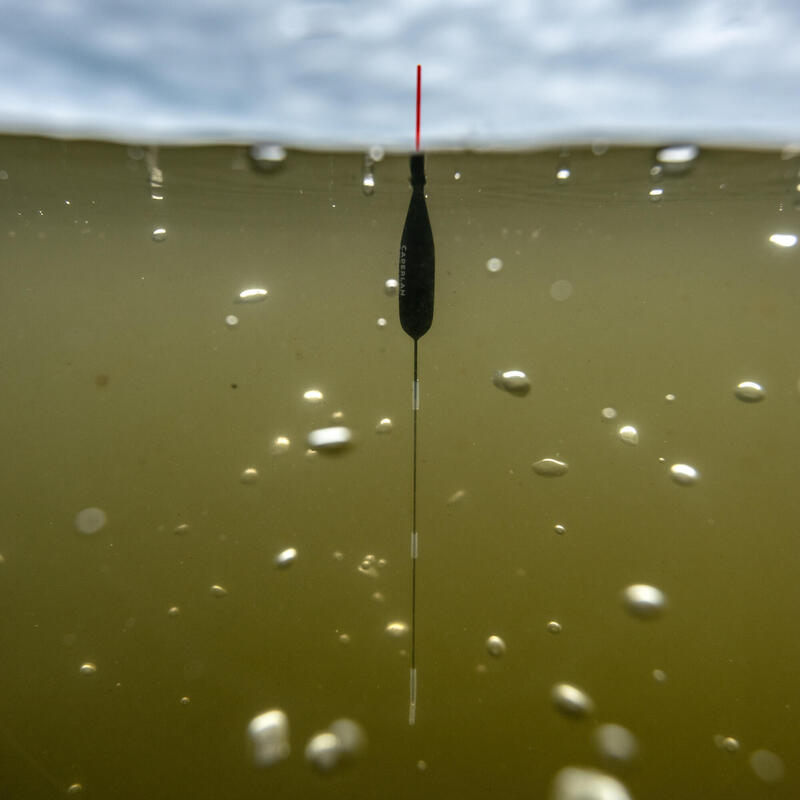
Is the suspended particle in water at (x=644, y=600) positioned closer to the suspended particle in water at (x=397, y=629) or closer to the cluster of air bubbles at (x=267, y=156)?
the suspended particle in water at (x=397, y=629)

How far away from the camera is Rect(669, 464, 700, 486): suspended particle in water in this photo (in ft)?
8.92

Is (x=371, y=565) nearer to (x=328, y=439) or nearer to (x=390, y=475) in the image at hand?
(x=390, y=475)

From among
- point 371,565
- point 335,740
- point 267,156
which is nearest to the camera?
point 267,156

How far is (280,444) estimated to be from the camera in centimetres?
287

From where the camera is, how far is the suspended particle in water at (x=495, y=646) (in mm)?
2713

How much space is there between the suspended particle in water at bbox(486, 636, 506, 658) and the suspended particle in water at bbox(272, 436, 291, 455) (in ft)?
4.66

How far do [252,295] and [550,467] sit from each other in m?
1.90

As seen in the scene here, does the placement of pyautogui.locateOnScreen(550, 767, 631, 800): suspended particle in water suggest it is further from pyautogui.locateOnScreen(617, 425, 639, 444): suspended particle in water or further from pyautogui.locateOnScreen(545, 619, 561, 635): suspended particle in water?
pyautogui.locateOnScreen(617, 425, 639, 444): suspended particle in water

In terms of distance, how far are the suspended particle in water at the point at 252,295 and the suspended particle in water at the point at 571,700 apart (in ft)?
8.27

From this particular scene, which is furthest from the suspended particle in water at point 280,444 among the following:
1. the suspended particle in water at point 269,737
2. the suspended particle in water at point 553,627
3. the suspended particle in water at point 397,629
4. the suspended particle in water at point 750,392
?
the suspended particle in water at point 750,392

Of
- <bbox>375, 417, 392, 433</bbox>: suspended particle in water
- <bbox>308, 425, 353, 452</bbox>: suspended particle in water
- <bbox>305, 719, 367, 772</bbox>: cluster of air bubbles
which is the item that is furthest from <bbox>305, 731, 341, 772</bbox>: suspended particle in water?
<bbox>375, 417, 392, 433</bbox>: suspended particle in water

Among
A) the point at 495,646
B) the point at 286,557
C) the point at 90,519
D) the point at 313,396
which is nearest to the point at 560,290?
the point at 313,396

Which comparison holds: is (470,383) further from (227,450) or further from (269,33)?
(269,33)

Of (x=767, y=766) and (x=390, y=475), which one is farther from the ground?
(x=390, y=475)
